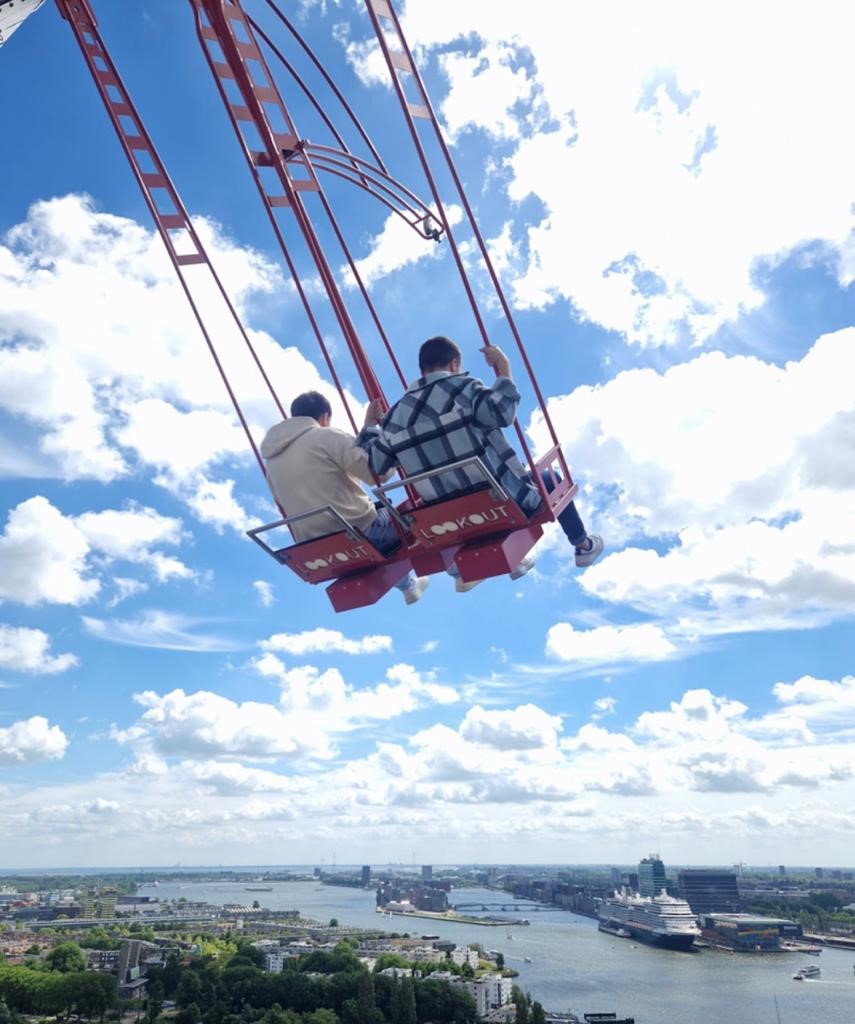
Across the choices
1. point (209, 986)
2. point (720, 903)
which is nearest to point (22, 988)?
point (209, 986)

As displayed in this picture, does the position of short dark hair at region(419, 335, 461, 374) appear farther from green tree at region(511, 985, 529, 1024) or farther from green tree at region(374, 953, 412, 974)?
green tree at region(374, 953, 412, 974)

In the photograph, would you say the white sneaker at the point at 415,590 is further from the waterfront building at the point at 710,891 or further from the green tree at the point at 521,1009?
the waterfront building at the point at 710,891

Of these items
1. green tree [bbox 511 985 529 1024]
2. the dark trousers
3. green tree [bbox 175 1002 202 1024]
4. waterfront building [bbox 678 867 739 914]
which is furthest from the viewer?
waterfront building [bbox 678 867 739 914]

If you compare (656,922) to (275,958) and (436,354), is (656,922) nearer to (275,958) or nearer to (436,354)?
(275,958)

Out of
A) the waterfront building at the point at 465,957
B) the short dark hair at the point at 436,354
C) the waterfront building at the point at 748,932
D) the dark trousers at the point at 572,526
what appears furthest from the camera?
the waterfront building at the point at 748,932

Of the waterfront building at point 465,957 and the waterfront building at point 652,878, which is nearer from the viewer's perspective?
the waterfront building at point 465,957

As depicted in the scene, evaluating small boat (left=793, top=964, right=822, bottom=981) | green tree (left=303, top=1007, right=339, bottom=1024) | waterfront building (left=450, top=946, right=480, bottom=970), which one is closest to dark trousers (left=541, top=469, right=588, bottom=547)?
green tree (left=303, top=1007, right=339, bottom=1024)

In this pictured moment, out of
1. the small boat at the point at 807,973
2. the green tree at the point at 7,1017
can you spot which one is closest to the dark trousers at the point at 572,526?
the green tree at the point at 7,1017
